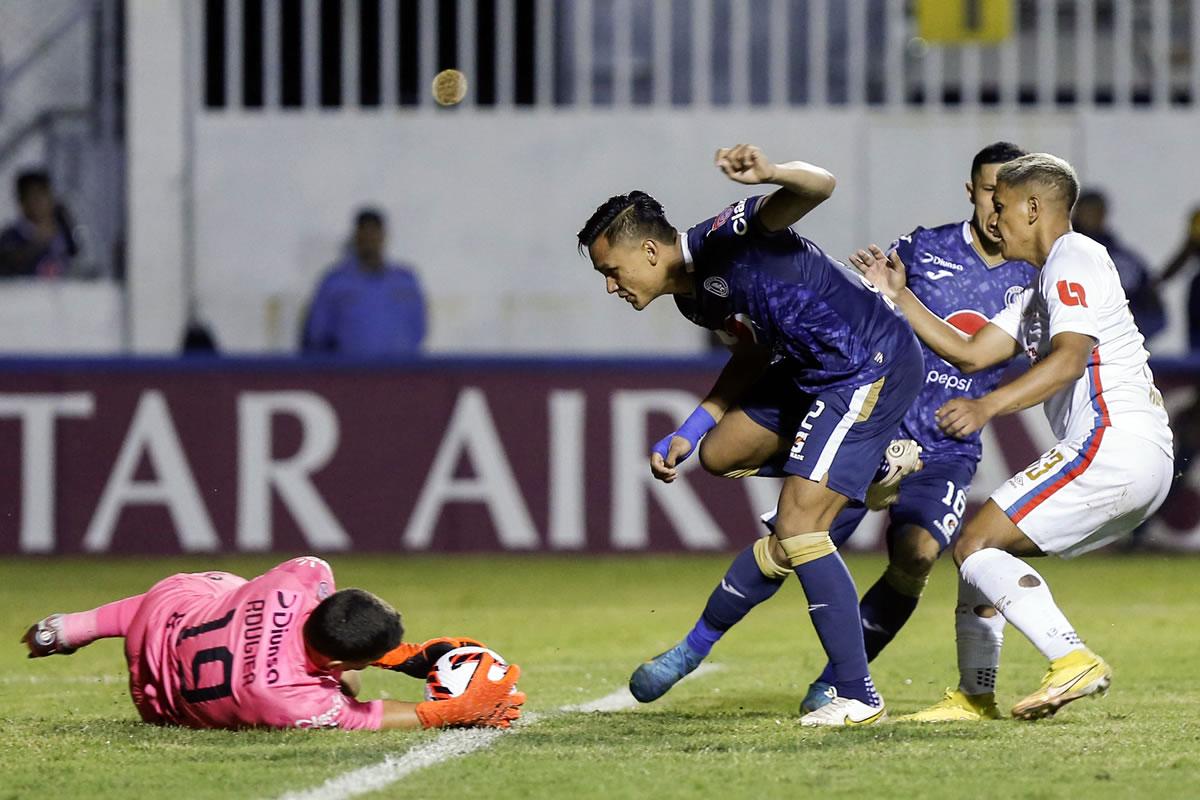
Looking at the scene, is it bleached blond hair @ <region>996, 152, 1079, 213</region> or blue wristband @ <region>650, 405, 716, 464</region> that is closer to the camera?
bleached blond hair @ <region>996, 152, 1079, 213</region>

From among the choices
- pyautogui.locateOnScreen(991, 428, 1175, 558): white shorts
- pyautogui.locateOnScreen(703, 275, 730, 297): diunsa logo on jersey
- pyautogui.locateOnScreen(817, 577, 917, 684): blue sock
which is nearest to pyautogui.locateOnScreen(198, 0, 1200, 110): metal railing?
pyautogui.locateOnScreen(817, 577, 917, 684): blue sock

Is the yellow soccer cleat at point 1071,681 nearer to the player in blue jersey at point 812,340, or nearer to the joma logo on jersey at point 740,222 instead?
the player in blue jersey at point 812,340

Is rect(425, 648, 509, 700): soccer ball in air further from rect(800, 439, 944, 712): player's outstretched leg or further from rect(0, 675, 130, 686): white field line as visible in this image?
rect(0, 675, 130, 686): white field line

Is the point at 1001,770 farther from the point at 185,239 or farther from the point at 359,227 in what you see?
the point at 185,239

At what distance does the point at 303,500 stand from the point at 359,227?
2222 millimetres

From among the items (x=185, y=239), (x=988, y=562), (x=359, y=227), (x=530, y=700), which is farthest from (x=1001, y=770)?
(x=185, y=239)

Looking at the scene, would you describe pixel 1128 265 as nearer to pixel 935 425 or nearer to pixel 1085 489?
pixel 935 425

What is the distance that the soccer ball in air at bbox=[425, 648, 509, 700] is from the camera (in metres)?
6.11

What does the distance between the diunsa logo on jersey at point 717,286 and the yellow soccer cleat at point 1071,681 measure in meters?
1.48

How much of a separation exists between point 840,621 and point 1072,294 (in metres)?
1.22

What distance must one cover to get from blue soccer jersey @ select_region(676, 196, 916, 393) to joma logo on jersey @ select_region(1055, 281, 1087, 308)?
54 cm

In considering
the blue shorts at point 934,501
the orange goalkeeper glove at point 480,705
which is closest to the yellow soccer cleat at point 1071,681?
the blue shorts at point 934,501

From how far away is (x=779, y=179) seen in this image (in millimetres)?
5645

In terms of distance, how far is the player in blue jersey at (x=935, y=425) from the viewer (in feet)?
22.2
